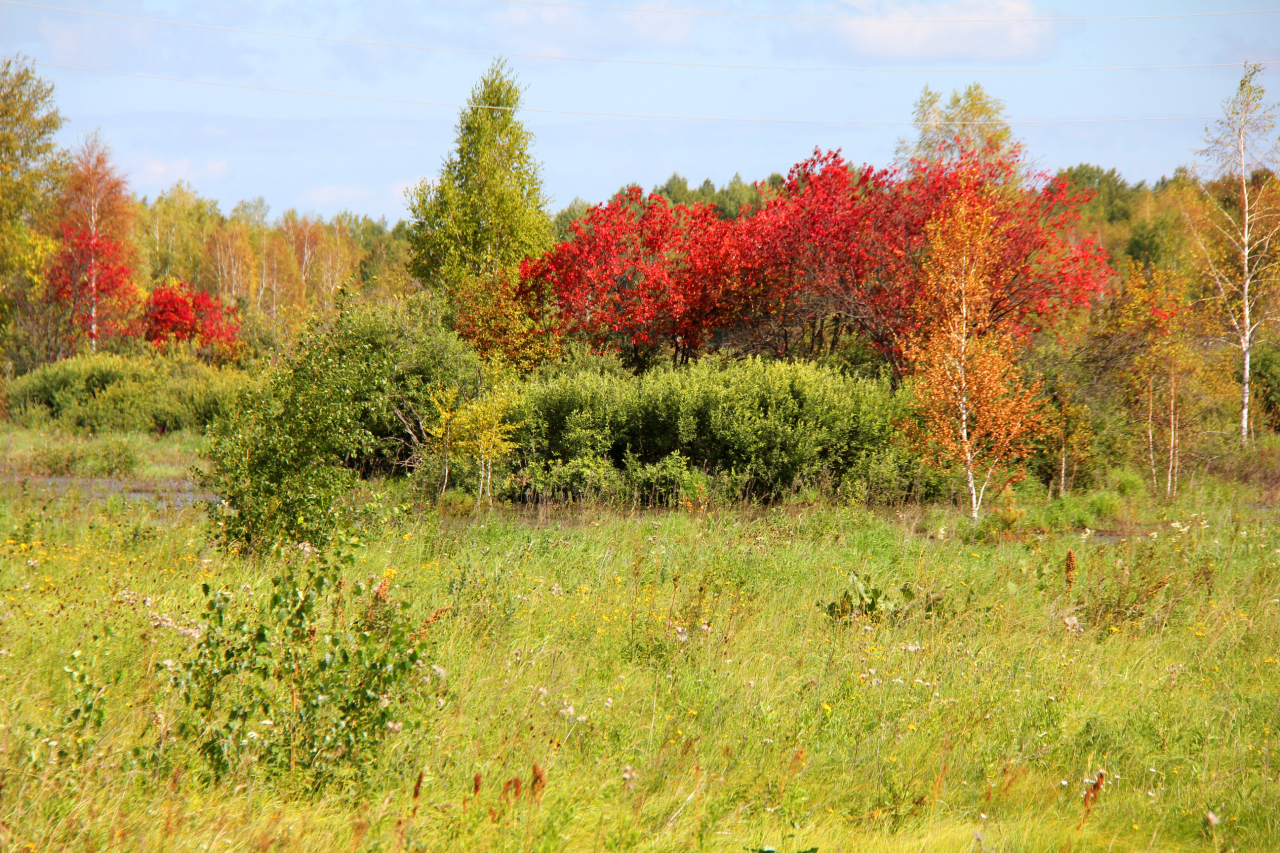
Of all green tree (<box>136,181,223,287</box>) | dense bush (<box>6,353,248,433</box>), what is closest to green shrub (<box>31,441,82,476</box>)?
dense bush (<box>6,353,248,433</box>)

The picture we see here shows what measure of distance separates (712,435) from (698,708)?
330 inches

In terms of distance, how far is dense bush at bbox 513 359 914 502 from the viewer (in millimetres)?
11156

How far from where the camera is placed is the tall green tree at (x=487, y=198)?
23.3 m

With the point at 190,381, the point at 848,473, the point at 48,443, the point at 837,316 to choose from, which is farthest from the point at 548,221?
the point at 848,473

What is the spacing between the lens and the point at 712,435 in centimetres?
1184

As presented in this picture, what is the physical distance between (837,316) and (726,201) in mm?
42934

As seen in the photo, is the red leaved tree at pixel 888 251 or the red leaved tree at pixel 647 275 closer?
the red leaved tree at pixel 888 251

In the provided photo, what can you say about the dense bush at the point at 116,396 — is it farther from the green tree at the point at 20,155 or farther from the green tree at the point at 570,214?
the green tree at the point at 570,214

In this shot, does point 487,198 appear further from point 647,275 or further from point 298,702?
point 298,702

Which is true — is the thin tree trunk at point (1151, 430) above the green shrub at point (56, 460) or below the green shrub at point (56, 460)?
above

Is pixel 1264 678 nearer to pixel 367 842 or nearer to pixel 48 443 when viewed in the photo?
pixel 367 842

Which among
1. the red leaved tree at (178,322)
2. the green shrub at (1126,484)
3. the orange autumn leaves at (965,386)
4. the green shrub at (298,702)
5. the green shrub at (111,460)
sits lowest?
the green shrub at (111,460)

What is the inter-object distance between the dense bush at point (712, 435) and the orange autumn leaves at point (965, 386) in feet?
2.98

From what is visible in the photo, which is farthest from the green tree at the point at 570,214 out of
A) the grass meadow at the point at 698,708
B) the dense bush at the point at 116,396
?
the grass meadow at the point at 698,708
